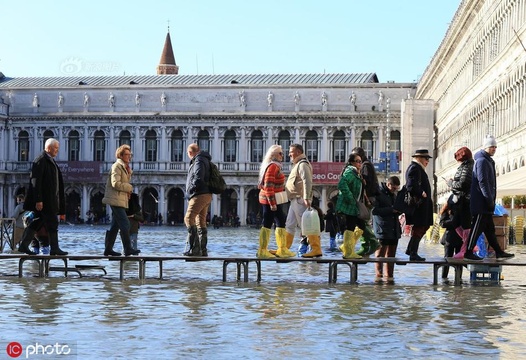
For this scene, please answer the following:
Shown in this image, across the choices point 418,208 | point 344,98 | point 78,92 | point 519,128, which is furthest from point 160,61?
point 418,208

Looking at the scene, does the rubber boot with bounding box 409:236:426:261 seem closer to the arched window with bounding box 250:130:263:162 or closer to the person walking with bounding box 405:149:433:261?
the person walking with bounding box 405:149:433:261

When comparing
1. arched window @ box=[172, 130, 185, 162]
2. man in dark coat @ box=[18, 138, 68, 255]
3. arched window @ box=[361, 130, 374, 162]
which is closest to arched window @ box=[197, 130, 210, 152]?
arched window @ box=[172, 130, 185, 162]

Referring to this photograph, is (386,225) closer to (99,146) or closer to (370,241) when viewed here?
(370,241)

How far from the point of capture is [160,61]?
131250mm

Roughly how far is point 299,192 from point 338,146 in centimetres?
8488

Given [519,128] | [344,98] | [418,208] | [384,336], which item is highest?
[344,98]

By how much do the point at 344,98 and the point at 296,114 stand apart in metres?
3.90

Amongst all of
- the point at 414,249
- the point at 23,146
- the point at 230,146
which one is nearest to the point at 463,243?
the point at 414,249

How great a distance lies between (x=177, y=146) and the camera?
106 meters

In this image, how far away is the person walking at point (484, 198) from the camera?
1672 centimetres

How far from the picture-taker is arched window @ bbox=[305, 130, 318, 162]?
104m

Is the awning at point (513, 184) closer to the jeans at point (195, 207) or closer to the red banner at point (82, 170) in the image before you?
the jeans at point (195, 207)

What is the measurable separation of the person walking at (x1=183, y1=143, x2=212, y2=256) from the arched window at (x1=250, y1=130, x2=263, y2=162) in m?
85.8

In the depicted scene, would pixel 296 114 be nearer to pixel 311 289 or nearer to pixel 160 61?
pixel 160 61
